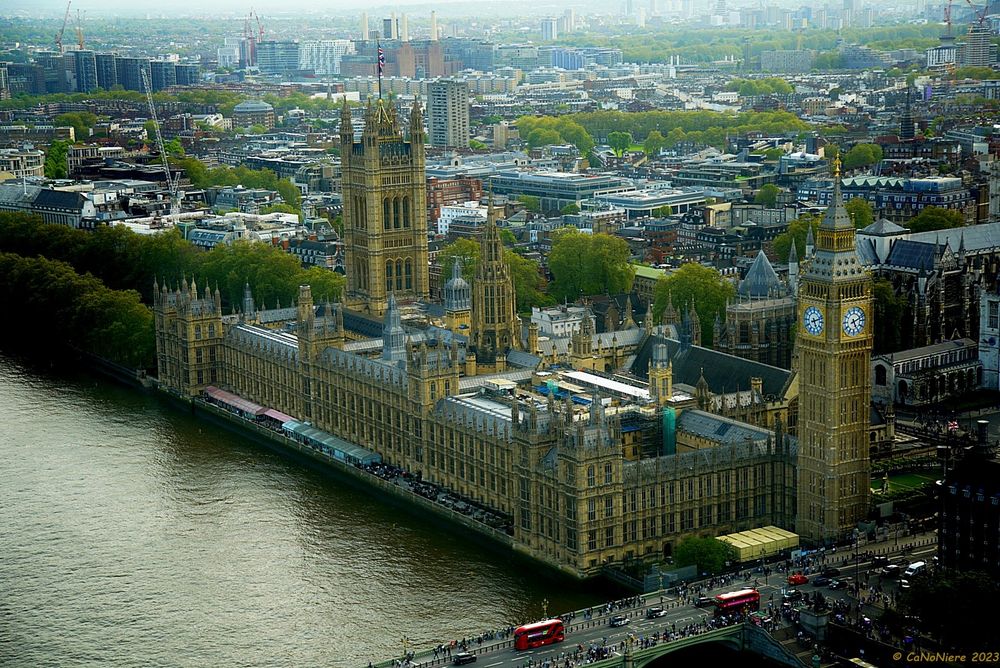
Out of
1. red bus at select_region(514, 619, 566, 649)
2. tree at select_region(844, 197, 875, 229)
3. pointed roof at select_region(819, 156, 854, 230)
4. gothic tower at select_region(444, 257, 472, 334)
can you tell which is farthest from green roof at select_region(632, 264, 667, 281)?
red bus at select_region(514, 619, 566, 649)

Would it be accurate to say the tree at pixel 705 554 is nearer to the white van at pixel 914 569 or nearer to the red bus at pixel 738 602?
the red bus at pixel 738 602

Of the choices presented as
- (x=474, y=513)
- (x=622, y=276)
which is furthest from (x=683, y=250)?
(x=474, y=513)

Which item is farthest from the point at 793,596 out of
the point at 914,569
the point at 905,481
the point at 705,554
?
the point at 905,481

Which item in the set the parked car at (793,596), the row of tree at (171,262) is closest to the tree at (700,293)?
the row of tree at (171,262)

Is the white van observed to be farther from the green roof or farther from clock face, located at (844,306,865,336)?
the green roof

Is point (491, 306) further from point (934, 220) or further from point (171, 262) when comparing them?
point (934, 220)

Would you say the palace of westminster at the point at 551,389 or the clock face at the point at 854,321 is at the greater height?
the clock face at the point at 854,321
